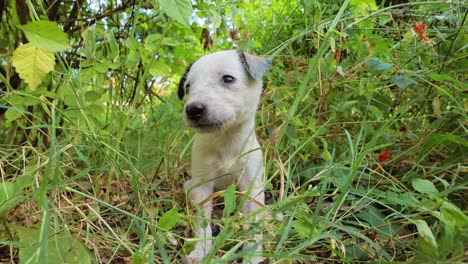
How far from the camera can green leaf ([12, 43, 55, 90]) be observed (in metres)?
1.51

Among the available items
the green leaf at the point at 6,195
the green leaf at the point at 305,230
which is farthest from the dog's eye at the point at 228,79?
the green leaf at the point at 6,195

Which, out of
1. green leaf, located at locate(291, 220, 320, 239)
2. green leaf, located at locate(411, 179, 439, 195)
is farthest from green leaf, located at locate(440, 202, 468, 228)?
green leaf, located at locate(291, 220, 320, 239)

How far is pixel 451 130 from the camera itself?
2.22 meters

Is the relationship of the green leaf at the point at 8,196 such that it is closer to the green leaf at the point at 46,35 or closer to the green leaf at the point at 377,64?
the green leaf at the point at 46,35

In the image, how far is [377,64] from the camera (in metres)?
2.20

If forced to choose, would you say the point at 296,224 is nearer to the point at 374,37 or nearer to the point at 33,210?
the point at 33,210

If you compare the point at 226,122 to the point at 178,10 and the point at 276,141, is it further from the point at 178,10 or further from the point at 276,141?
the point at 178,10

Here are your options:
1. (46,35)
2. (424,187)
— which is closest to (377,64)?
(424,187)

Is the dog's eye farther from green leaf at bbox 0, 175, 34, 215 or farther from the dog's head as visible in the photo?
green leaf at bbox 0, 175, 34, 215

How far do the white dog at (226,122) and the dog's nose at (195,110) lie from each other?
0.09 ft

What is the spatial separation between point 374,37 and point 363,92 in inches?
12.7

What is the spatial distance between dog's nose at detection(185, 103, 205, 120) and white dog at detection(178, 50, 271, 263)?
3cm

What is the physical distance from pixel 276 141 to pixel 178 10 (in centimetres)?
70

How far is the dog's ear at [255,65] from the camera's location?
89.4 inches
